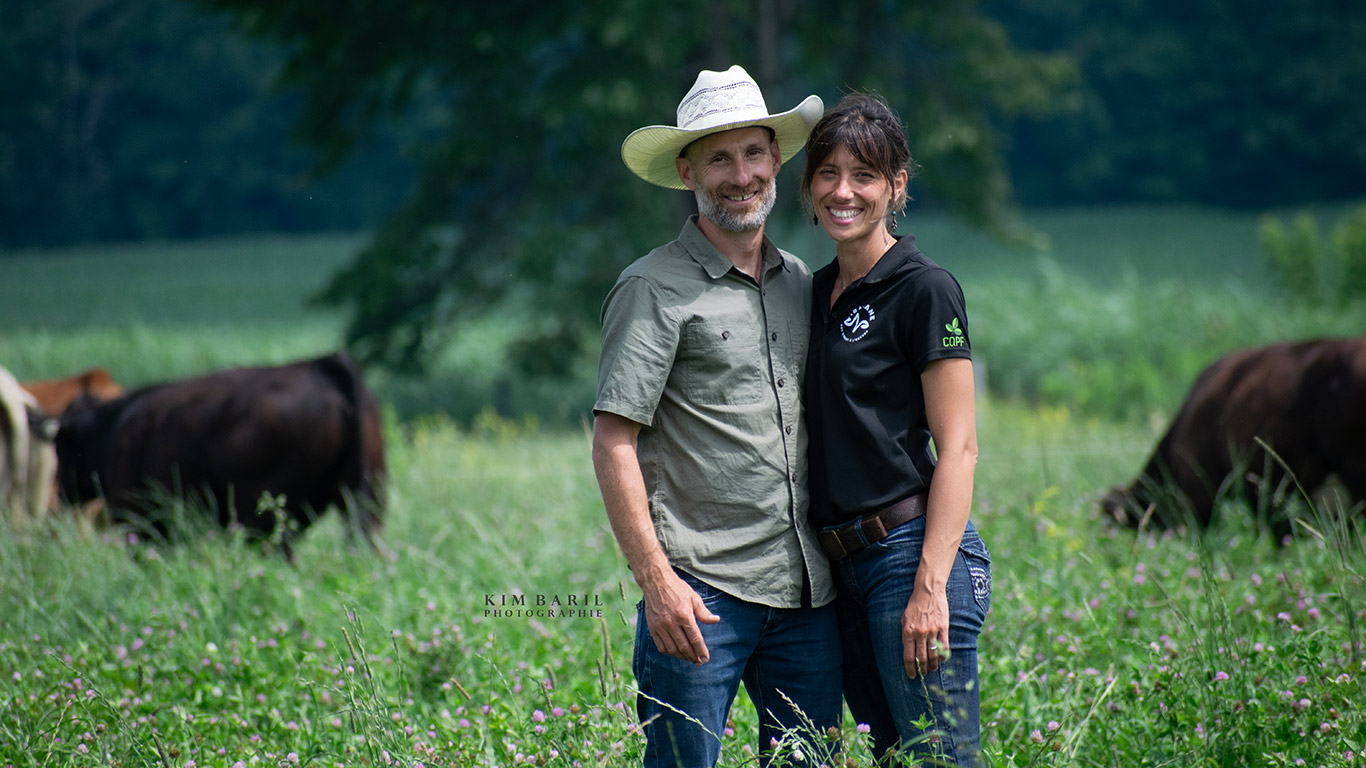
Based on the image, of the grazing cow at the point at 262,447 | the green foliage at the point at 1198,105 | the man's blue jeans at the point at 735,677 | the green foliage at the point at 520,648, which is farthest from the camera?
the green foliage at the point at 1198,105

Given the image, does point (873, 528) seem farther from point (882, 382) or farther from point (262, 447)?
point (262, 447)

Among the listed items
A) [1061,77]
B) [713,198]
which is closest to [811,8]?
[1061,77]

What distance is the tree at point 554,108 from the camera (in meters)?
13.2

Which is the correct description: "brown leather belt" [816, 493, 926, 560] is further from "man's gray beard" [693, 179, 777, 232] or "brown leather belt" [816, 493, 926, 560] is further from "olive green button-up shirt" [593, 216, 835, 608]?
"man's gray beard" [693, 179, 777, 232]

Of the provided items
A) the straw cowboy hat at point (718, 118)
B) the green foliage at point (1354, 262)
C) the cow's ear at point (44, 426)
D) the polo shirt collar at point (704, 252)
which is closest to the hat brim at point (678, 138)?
the straw cowboy hat at point (718, 118)

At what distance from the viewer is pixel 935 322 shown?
2639 millimetres

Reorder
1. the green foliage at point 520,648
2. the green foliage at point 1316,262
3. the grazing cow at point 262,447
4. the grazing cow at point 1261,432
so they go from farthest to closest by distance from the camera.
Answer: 1. the green foliage at point 1316,262
2. the grazing cow at point 262,447
3. the grazing cow at point 1261,432
4. the green foliage at point 520,648

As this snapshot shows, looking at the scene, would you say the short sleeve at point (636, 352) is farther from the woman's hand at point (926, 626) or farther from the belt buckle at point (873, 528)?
the woman's hand at point (926, 626)

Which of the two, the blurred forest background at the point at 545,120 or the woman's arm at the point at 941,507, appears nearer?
the woman's arm at the point at 941,507

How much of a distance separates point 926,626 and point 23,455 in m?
6.53

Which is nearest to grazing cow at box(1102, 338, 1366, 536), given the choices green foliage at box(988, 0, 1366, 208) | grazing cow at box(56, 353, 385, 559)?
grazing cow at box(56, 353, 385, 559)

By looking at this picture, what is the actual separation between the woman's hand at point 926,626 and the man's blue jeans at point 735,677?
0.27 m

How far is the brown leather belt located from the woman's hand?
164mm

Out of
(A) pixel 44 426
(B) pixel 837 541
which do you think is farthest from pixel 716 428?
(A) pixel 44 426
